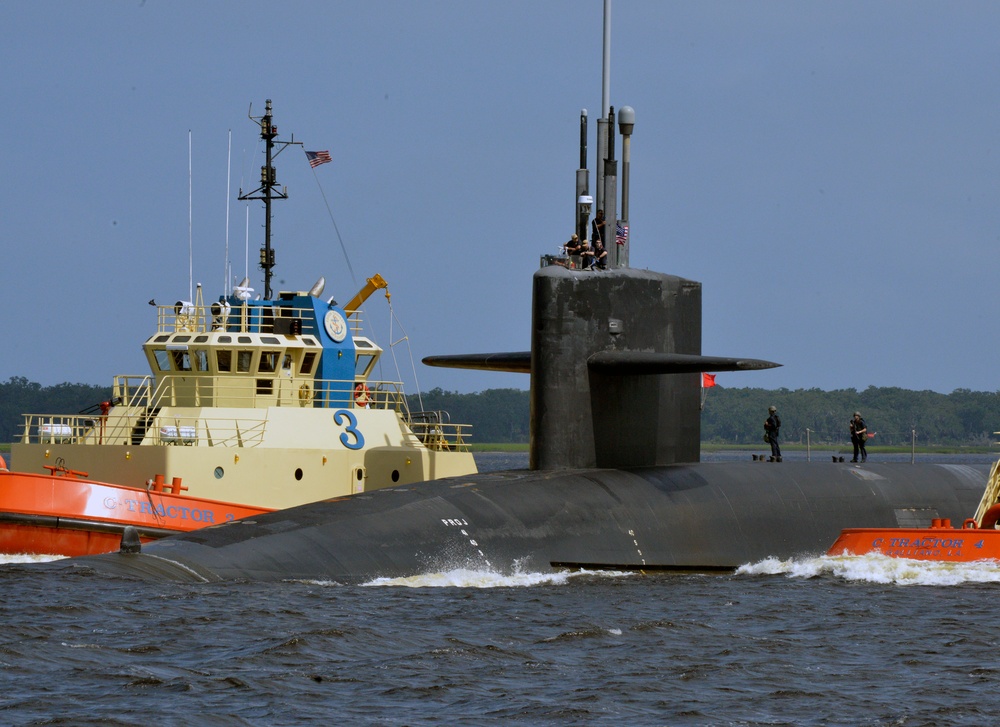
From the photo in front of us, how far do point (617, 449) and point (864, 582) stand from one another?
12.1 ft

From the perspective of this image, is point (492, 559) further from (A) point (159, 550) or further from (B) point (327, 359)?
(B) point (327, 359)

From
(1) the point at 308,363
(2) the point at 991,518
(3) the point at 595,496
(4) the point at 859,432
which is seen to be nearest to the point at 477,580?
(3) the point at 595,496

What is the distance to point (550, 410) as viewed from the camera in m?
19.4

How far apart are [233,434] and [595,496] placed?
8.19 metres

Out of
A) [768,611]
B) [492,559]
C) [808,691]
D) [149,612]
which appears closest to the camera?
[808,691]

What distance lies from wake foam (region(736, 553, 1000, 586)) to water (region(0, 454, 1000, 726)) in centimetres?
89

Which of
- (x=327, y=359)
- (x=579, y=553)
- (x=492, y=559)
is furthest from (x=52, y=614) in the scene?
(x=327, y=359)

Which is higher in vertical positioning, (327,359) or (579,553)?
(327,359)

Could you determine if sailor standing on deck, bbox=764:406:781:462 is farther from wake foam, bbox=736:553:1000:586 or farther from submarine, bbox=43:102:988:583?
wake foam, bbox=736:553:1000:586

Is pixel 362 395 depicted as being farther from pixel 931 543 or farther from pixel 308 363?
pixel 931 543

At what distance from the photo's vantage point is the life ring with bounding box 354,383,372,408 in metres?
26.6

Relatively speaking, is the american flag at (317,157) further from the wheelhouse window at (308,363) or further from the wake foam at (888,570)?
the wake foam at (888,570)

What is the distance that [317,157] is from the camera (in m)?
28.8

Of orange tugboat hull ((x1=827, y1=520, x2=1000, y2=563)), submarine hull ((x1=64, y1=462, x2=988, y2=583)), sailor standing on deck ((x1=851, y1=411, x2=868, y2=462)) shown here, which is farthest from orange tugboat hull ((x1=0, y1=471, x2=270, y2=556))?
sailor standing on deck ((x1=851, y1=411, x2=868, y2=462))
